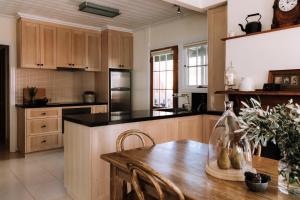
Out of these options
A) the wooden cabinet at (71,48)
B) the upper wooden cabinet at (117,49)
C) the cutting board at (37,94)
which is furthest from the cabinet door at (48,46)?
the upper wooden cabinet at (117,49)

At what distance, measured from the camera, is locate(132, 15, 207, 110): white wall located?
4.45 meters

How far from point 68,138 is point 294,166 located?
7.66 ft

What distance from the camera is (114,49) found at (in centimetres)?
556

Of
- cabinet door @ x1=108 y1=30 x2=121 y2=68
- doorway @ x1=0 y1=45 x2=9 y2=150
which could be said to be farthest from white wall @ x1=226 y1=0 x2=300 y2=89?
doorway @ x1=0 y1=45 x2=9 y2=150

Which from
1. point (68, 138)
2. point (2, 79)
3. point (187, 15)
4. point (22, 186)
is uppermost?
point (187, 15)

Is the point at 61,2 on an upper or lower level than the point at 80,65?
upper

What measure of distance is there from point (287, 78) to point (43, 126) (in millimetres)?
4057

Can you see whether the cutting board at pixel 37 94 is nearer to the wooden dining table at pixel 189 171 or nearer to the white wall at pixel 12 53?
the white wall at pixel 12 53

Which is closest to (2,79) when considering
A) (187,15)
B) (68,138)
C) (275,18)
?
(68,138)

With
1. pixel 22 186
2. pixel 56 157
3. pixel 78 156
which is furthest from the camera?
pixel 56 157

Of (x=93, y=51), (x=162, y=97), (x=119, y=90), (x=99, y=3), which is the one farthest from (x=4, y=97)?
(x=162, y=97)

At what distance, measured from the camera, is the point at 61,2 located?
404 centimetres

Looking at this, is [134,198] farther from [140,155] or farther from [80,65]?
[80,65]

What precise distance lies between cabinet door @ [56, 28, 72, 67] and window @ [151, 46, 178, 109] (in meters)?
1.82
